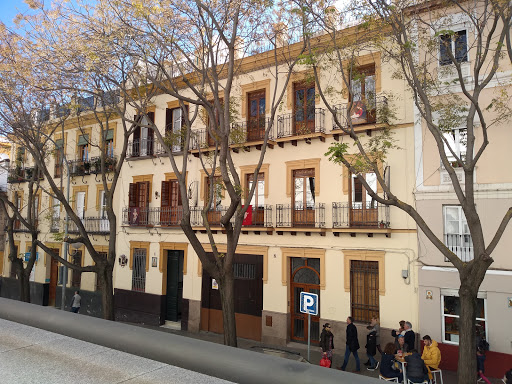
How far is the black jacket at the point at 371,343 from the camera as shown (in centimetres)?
1325

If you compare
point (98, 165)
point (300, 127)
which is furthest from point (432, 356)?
point (98, 165)

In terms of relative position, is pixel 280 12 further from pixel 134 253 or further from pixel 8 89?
pixel 134 253

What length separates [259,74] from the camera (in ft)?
59.3

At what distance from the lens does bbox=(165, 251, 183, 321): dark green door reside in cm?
2014

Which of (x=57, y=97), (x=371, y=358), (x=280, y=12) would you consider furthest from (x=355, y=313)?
(x=57, y=97)

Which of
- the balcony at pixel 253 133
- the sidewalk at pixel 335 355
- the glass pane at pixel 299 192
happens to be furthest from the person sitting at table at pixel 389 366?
the balcony at pixel 253 133

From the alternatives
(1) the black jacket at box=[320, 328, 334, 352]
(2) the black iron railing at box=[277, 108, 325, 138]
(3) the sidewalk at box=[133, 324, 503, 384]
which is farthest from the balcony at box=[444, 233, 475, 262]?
(2) the black iron railing at box=[277, 108, 325, 138]

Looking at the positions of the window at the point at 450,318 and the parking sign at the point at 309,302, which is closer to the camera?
the parking sign at the point at 309,302

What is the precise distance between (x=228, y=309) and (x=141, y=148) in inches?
525

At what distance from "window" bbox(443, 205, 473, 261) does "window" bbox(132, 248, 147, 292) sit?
1428 centimetres

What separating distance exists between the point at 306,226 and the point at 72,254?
622 inches

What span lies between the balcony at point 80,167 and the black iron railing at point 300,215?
42.7ft

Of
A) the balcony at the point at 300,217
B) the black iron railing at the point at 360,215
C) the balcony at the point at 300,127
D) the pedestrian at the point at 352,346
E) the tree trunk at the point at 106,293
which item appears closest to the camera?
the pedestrian at the point at 352,346

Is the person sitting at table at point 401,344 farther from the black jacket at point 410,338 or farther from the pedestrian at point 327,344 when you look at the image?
the pedestrian at point 327,344
